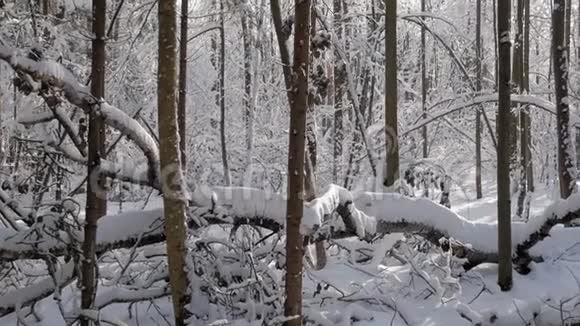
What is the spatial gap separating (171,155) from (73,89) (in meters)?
0.92

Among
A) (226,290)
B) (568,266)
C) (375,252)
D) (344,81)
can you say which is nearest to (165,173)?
(226,290)

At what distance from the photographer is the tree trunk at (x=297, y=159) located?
11.5ft

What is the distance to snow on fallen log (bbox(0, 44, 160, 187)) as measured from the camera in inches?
148

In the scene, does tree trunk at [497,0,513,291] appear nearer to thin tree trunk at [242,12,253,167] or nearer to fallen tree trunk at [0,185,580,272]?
fallen tree trunk at [0,185,580,272]

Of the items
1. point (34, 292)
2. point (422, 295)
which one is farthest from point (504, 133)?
point (34, 292)

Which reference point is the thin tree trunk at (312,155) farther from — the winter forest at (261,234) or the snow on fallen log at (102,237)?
the snow on fallen log at (102,237)

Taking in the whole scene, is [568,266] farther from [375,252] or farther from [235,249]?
[235,249]

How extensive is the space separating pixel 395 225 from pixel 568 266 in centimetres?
170

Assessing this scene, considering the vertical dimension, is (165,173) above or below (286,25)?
below

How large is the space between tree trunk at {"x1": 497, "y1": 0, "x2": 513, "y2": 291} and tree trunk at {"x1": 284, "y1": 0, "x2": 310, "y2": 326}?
6.95 ft

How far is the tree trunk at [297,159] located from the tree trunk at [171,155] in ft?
2.60

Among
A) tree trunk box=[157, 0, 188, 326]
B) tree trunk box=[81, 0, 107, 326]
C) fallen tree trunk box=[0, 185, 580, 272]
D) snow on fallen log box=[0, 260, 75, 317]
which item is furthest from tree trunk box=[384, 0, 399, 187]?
snow on fallen log box=[0, 260, 75, 317]

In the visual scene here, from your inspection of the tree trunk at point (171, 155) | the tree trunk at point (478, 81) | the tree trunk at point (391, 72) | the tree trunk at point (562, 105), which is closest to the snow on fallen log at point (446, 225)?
the tree trunk at point (391, 72)

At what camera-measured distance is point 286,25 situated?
5527 mm
